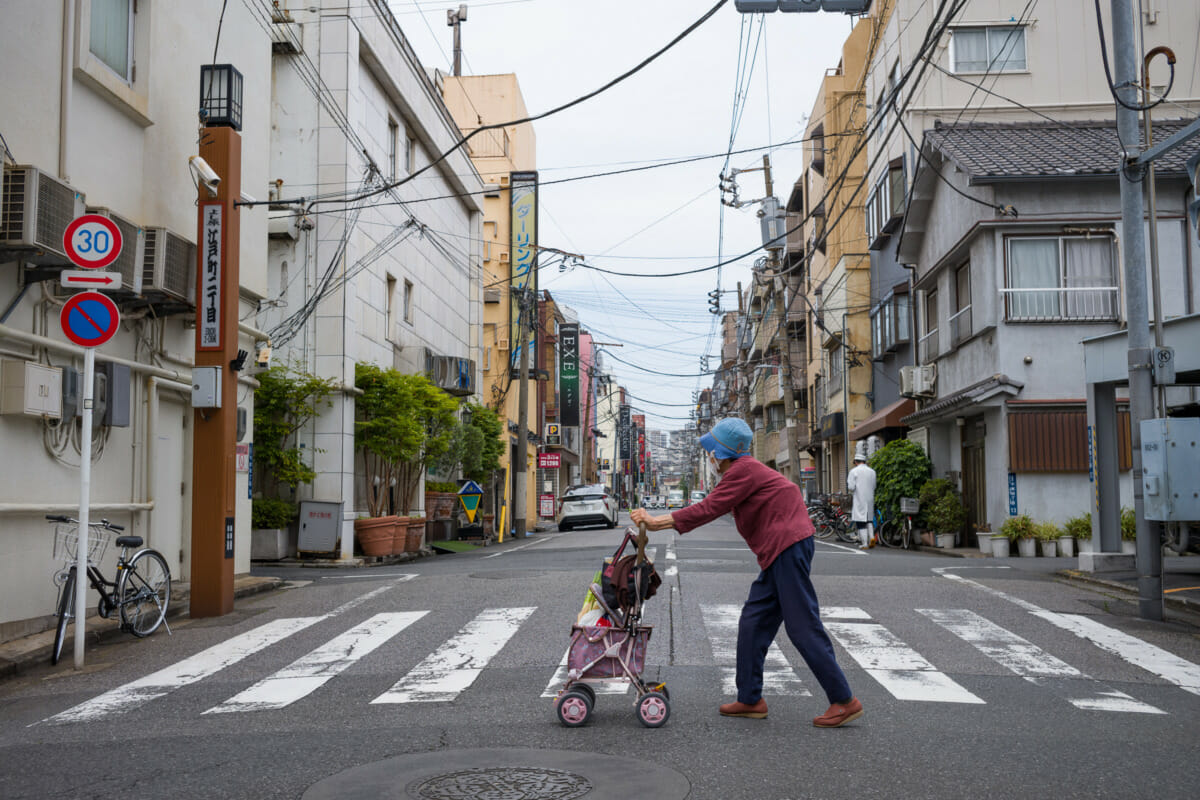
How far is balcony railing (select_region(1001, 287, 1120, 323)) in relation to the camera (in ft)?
67.5

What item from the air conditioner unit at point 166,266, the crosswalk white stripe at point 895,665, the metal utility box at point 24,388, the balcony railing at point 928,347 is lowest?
the crosswalk white stripe at point 895,665

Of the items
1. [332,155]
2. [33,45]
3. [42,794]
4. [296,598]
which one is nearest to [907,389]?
[332,155]

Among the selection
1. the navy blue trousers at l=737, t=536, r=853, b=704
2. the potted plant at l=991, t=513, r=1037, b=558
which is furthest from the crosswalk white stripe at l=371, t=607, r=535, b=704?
the potted plant at l=991, t=513, r=1037, b=558

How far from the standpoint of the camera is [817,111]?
45.2m

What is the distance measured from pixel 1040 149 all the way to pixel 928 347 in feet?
18.8

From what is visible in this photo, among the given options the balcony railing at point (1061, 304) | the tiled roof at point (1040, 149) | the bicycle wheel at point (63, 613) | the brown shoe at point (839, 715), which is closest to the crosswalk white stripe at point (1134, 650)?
the brown shoe at point (839, 715)

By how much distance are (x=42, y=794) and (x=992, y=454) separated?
19.4 m

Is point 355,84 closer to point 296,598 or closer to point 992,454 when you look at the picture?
point 296,598

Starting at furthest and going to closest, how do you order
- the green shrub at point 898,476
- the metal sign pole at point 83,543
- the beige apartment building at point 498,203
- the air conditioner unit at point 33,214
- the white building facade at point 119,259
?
the beige apartment building at point 498,203 → the green shrub at point 898,476 → the white building facade at point 119,259 → the air conditioner unit at point 33,214 → the metal sign pole at point 83,543

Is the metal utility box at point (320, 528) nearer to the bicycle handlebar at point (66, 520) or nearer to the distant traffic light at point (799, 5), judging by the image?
the bicycle handlebar at point (66, 520)

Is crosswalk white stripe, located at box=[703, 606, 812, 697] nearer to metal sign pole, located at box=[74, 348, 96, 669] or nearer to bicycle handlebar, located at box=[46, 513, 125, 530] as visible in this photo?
metal sign pole, located at box=[74, 348, 96, 669]

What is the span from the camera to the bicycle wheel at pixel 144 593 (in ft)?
33.2

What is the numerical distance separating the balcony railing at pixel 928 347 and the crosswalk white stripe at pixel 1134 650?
51.6 ft

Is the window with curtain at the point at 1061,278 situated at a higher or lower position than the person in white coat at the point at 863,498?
higher
